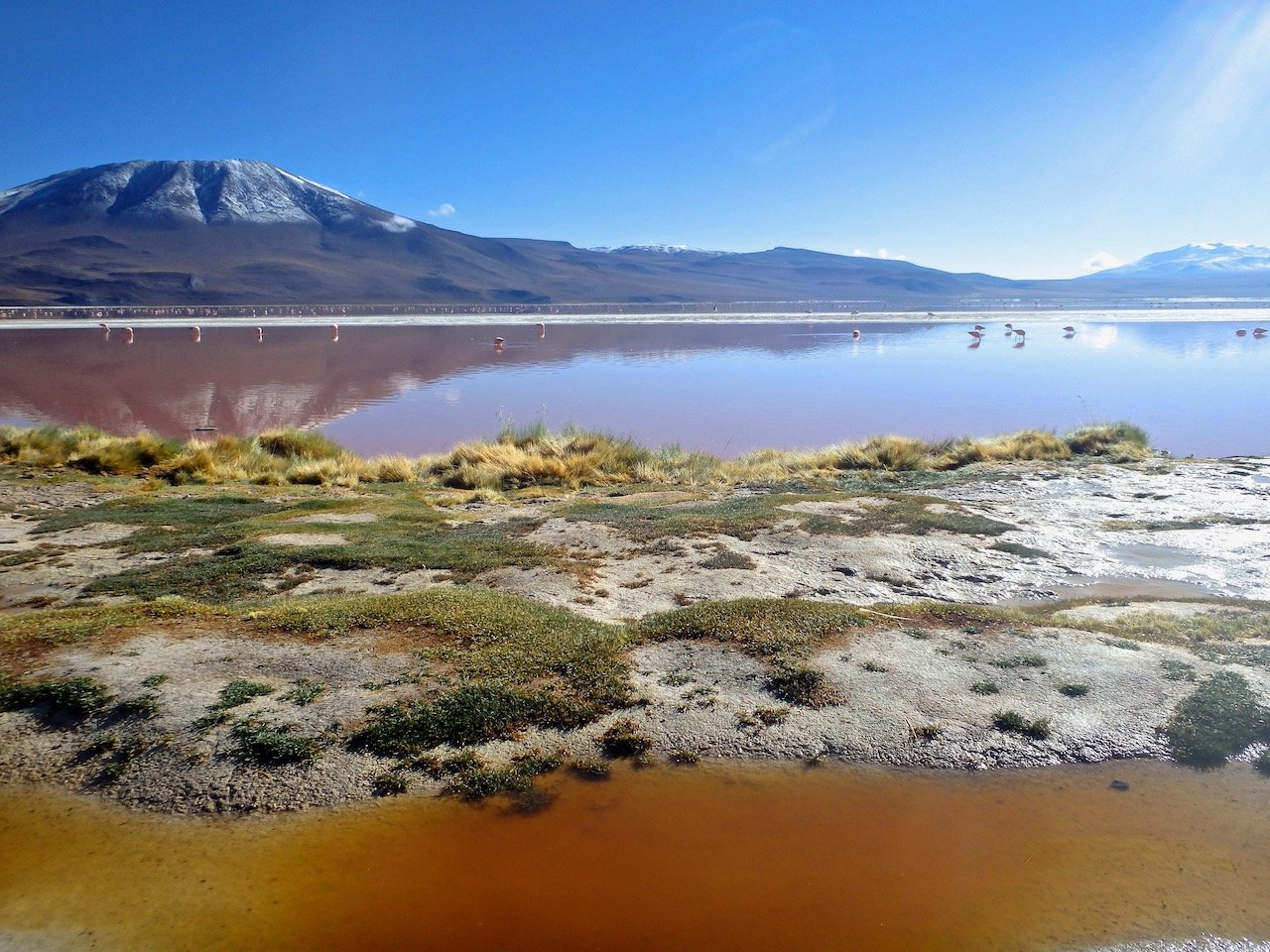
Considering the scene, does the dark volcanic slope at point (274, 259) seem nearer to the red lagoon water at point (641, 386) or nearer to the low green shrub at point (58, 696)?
the red lagoon water at point (641, 386)

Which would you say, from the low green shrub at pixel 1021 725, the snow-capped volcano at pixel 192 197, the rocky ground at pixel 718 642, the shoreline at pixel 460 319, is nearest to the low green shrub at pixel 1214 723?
the rocky ground at pixel 718 642

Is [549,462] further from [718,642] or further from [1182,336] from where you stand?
[1182,336]

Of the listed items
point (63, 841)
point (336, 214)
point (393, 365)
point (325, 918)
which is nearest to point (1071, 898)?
point (325, 918)

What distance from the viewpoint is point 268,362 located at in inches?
1204

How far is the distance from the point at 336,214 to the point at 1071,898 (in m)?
156

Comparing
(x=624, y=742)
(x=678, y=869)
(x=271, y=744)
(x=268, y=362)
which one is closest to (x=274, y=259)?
(x=268, y=362)

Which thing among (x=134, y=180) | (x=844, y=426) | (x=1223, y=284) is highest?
(x=134, y=180)

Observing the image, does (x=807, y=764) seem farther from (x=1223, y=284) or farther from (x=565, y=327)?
(x=1223, y=284)

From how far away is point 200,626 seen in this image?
5797 mm

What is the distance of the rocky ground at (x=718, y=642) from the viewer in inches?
178

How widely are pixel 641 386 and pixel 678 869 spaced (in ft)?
74.9

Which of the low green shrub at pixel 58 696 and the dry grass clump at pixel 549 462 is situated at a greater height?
the low green shrub at pixel 58 696

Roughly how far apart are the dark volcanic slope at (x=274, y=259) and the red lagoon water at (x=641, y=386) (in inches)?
2093

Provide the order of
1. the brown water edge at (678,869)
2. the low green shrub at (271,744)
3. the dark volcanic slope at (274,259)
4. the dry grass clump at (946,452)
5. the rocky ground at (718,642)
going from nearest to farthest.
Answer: the brown water edge at (678,869)
the low green shrub at (271,744)
the rocky ground at (718,642)
the dry grass clump at (946,452)
the dark volcanic slope at (274,259)
